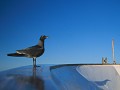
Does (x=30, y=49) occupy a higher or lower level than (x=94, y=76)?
higher

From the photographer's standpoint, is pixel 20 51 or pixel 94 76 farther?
pixel 94 76

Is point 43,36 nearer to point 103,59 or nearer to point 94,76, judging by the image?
point 94,76

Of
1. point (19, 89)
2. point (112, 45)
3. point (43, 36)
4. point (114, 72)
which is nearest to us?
point (19, 89)

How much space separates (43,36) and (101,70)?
52.8 feet

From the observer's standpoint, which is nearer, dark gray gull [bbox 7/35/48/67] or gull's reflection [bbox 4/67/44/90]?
gull's reflection [bbox 4/67/44/90]

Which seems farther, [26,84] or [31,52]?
[31,52]

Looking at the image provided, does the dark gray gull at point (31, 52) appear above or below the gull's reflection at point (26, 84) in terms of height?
above

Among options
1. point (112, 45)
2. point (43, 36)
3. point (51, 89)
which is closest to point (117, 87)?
point (112, 45)

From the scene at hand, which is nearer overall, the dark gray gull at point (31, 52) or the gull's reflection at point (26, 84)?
the gull's reflection at point (26, 84)

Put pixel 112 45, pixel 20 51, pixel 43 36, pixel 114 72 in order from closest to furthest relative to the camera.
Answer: pixel 20 51
pixel 43 36
pixel 114 72
pixel 112 45

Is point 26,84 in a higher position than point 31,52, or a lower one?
lower

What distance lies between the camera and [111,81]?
69.4 ft

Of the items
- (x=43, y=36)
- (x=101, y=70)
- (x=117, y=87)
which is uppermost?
(x=43, y=36)

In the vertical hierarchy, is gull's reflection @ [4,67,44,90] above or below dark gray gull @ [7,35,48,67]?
below
